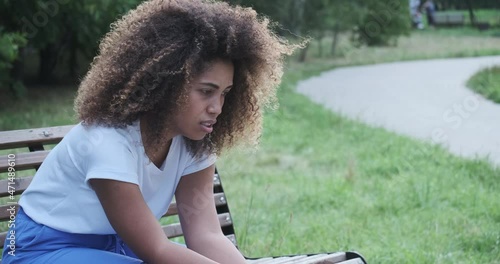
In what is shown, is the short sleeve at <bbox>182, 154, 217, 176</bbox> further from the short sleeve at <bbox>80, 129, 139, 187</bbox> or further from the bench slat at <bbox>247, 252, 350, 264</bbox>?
the bench slat at <bbox>247, 252, 350, 264</bbox>

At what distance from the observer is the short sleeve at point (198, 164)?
105 inches

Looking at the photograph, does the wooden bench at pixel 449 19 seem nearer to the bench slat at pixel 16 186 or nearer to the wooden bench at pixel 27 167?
the wooden bench at pixel 27 167

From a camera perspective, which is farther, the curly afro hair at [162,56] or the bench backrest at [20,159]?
the bench backrest at [20,159]

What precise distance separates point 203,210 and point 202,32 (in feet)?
2.06

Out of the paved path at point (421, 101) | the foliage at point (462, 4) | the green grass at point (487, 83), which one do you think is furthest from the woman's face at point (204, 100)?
the foliage at point (462, 4)

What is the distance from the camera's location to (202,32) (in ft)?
→ 7.92

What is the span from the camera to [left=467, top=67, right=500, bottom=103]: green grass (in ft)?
38.0

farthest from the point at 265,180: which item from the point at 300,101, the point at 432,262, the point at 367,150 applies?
the point at 300,101

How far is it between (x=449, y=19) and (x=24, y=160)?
1140 inches

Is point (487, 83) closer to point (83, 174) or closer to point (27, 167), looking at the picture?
point (27, 167)

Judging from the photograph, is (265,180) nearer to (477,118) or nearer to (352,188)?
(352,188)

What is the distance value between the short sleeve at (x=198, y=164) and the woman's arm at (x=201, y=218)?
0.9 inches

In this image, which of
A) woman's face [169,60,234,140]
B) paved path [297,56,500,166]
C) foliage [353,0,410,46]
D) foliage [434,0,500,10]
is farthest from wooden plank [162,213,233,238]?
foliage [434,0,500,10]

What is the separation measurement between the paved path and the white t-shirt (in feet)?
16.1
